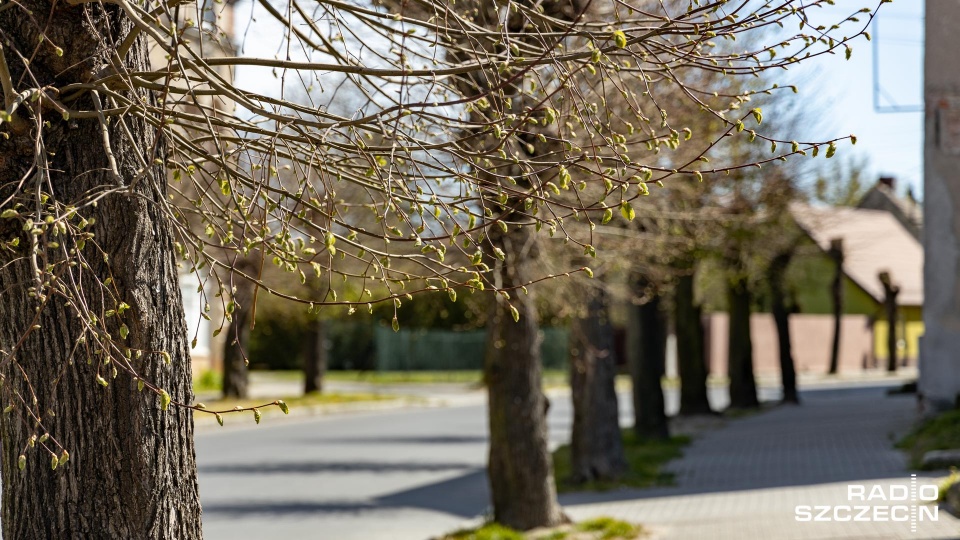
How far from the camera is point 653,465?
15.9 metres

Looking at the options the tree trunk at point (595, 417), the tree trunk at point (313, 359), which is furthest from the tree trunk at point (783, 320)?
the tree trunk at point (595, 417)

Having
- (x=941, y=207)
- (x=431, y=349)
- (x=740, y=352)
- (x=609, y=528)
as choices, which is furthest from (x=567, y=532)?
(x=431, y=349)

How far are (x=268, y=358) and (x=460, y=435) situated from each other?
26.5m

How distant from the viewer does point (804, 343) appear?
49.1 meters

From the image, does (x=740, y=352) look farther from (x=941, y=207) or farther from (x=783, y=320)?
(x=941, y=207)

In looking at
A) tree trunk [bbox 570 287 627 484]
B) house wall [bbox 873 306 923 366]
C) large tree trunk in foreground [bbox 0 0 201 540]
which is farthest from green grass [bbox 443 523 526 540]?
house wall [bbox 873 306 923 366]

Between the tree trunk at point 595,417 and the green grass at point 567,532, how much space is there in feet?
12.6

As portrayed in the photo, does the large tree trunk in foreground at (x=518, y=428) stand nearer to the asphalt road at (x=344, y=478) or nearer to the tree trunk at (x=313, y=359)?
the asphalt road at (x=344, y=478)

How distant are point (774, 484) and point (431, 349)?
3385cm

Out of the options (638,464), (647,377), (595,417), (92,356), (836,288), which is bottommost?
(638,464)

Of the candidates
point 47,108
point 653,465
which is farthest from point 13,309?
point 653,465

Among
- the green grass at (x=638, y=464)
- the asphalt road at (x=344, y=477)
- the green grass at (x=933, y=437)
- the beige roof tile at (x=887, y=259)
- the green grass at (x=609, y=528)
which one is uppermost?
the beige roof tile at (x=887, y=259)

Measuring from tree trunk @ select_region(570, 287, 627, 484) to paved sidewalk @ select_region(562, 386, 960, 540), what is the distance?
2.79ft

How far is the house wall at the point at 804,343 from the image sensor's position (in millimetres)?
47344
